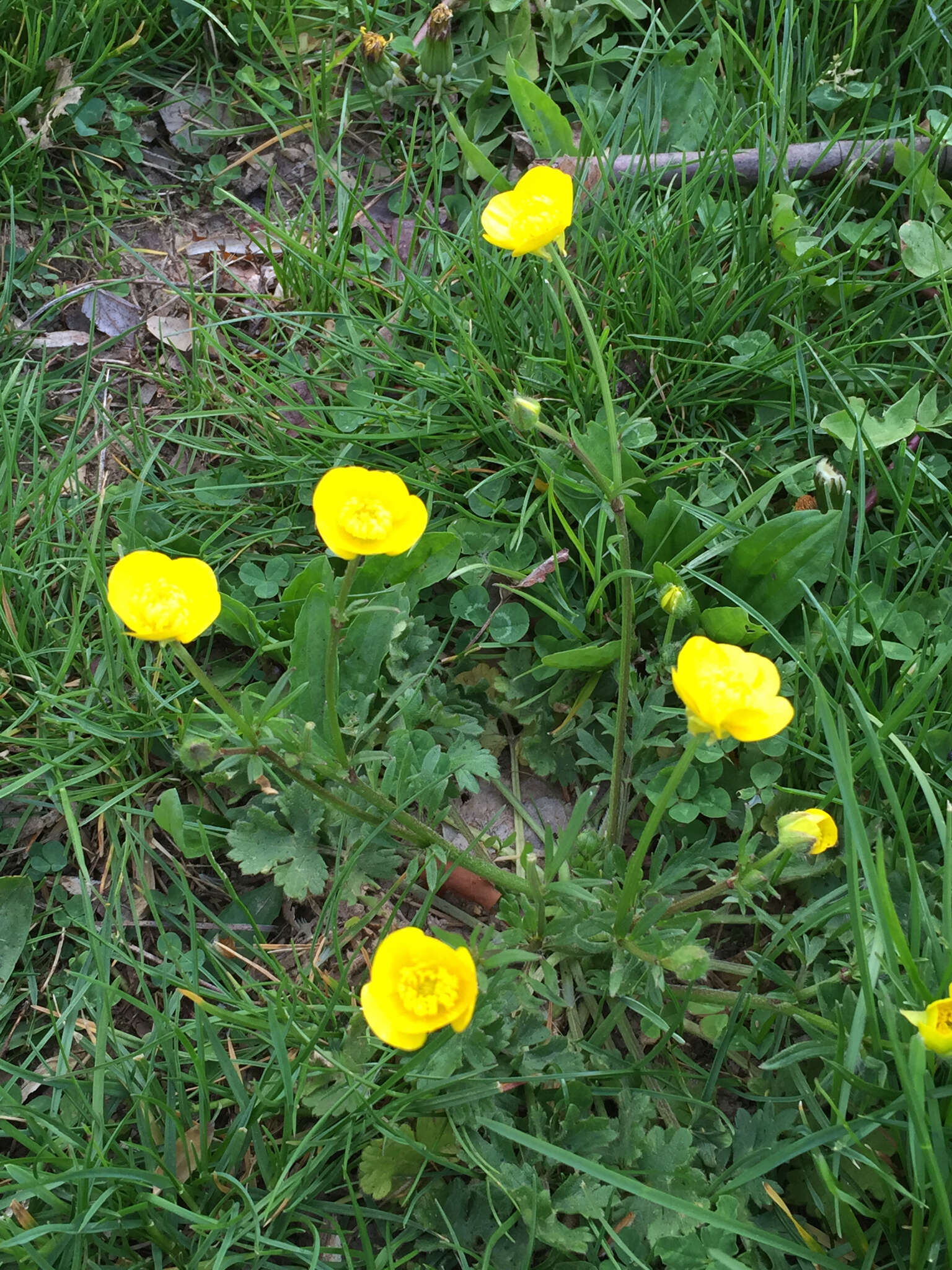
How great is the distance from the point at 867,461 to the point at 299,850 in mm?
1466

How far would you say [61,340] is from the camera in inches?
103

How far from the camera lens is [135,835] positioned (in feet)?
6.66

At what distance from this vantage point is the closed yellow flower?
4.83 feet

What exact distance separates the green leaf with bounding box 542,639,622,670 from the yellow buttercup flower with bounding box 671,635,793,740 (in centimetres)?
56

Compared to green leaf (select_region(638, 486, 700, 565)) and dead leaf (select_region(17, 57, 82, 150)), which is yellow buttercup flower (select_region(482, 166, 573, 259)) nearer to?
green leaf (select_region(638, 486, 700, 565))

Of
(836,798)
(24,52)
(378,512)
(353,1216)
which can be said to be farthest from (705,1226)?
(24,52)

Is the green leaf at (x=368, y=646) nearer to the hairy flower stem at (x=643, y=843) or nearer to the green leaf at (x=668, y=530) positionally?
the green leaf at (x=668, y=530)

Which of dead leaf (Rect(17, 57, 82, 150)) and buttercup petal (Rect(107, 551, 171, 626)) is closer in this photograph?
buttercup petal (Rect(107, 551, 171, 626))

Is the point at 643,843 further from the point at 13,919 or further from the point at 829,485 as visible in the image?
the point at 13,919

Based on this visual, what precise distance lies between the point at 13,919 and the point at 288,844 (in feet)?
1.88

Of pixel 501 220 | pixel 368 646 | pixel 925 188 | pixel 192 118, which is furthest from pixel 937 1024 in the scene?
pixel 192 118

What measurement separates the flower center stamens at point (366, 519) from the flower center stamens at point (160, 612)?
0.86ft

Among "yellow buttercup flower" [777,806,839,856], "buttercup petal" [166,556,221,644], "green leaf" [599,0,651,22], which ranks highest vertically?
"green leaf" [599,0,651,22]

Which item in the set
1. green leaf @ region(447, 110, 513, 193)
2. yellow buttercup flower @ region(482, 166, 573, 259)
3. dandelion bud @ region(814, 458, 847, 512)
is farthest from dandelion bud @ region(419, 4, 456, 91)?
dandelion bud @ region(814, 458, 847, 512)
